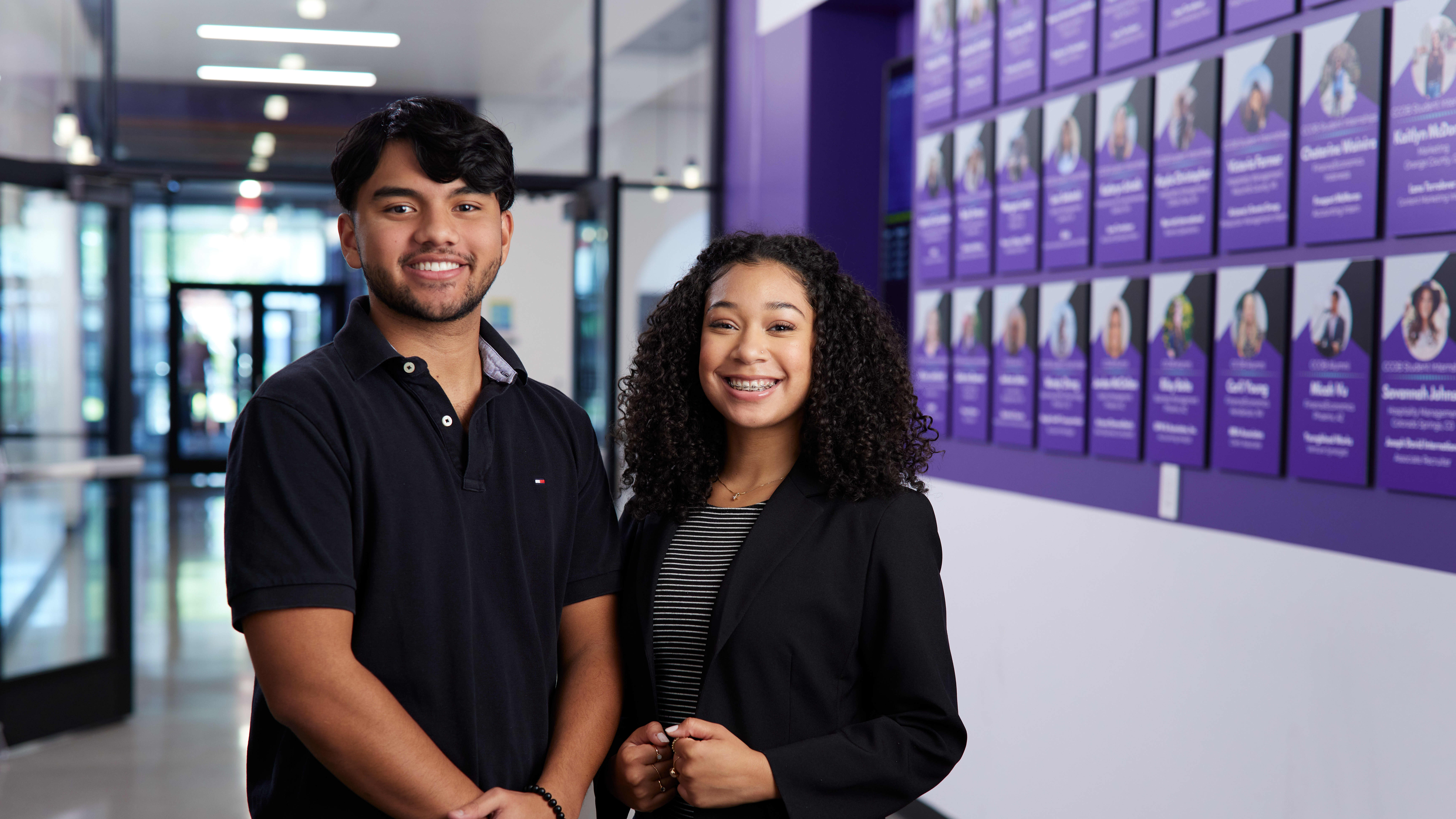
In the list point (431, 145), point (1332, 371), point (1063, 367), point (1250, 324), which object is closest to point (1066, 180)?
point (1063, 367)

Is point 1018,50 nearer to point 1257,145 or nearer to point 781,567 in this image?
point 1257,145

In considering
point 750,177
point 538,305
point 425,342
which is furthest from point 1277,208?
point 538,305

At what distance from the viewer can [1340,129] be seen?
2277 mm

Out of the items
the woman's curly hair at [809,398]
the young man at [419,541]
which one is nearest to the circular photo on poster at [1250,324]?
the woman's curly hair at [809,398]

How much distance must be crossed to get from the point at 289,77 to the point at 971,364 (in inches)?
149

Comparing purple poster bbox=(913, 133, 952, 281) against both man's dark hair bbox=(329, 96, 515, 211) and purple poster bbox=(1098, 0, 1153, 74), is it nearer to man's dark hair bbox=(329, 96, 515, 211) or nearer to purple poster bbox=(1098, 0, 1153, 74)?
purple poster bbox=(1098, 0, 1153, 74)

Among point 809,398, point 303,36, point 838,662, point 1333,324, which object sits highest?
point 303,36

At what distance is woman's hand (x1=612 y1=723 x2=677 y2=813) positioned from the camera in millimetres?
1470

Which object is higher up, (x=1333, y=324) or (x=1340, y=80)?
(x=1340, y=80)

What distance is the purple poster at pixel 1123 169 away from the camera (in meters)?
2.82

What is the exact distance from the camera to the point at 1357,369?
7.33 feet

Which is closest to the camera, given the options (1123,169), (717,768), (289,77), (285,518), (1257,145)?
(285,518)

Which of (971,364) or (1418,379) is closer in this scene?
(1418,379)

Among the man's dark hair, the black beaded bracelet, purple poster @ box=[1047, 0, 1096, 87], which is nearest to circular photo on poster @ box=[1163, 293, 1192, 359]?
purple poster @ box=[1047, 0, 1096, 87]
